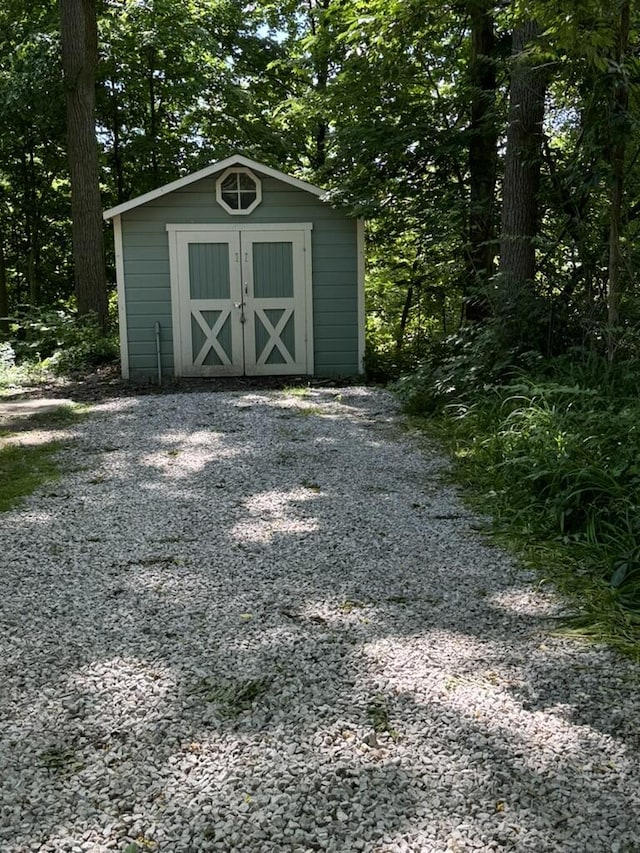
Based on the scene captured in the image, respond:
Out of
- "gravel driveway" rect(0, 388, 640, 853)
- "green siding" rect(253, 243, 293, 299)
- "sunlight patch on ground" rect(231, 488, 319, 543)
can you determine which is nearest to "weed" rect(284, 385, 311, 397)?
"green siding" rect(253, 243, 293, 299)

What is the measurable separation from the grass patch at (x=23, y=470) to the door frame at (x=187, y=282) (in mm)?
4355

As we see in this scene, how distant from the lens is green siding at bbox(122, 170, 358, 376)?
10.5 meters

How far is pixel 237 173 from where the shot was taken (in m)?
10.5

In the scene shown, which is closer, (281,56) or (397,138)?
(397,138)

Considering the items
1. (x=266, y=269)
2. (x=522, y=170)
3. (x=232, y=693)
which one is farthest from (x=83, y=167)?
(x=232, y=693)

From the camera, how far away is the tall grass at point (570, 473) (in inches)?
134

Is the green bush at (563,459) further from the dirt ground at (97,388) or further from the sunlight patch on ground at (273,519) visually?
the dirt ground at (97,388)

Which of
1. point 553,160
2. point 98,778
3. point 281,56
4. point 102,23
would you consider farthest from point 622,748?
point 281,56

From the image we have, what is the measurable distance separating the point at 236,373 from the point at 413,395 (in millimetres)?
3775

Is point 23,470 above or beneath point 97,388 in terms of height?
beneath

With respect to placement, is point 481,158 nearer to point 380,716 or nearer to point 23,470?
point 23,470

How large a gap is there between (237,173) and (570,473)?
7.66 metres

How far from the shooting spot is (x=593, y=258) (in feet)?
21.9

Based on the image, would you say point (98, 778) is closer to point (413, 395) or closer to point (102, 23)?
point (413, 395)
